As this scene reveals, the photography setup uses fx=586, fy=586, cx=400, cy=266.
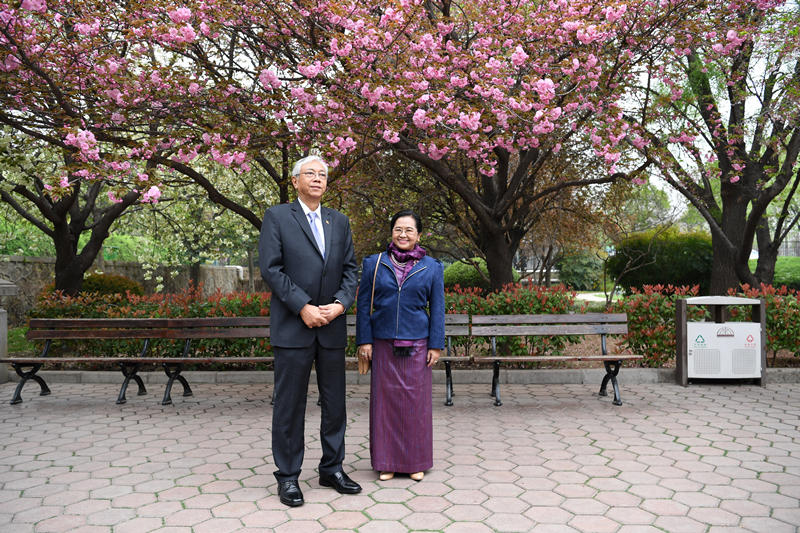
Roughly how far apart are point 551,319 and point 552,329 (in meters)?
0.20

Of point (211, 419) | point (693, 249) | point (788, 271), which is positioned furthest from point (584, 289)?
point (211, 419)

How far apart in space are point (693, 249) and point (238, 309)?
11588 mm

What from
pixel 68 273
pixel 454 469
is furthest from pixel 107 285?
pixel 454 469

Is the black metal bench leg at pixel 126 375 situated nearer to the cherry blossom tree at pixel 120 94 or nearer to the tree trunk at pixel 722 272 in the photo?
the cherry blossom tree at pixel 120 94

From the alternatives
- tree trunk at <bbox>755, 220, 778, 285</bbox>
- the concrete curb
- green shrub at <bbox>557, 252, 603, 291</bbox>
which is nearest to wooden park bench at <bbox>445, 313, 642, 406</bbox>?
the concrete curb

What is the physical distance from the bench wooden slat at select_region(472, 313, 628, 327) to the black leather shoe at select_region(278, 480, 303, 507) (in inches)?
143

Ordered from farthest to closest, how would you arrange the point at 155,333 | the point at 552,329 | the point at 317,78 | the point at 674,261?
the point at 674,261
the point at 317,78
the point at 155,333
the point at 552,329

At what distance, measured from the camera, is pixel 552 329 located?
22.1ft

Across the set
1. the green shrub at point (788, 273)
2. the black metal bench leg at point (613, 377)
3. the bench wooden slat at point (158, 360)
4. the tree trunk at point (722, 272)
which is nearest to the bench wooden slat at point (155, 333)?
the bench wooden slat at point (158, 360)

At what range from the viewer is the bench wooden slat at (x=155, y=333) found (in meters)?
6.73

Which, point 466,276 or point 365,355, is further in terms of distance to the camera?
point 466,276

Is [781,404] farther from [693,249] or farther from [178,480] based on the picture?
[693,249]

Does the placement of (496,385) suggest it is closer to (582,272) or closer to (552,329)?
(552,329)

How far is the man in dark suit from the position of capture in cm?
368
